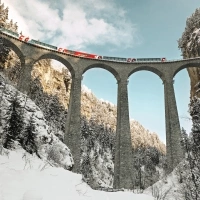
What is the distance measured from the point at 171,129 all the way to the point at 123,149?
22.8ft

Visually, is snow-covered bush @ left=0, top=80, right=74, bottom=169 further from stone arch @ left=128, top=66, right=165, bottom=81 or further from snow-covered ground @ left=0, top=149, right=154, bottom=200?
stone arch @ left=128, top=66, right=165, bottom=81

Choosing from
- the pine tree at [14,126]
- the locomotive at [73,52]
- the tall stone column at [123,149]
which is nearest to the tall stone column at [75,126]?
the locomotive at [73,52]

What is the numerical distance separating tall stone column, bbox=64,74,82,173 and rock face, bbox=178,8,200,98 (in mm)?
19287

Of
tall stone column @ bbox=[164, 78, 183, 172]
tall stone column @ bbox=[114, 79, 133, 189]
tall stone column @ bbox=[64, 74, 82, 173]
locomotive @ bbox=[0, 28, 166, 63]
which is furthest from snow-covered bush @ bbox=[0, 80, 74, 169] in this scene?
locomotive @ bbox=[0, 28, 166, 63]

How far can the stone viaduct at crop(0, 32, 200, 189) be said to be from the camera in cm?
3055

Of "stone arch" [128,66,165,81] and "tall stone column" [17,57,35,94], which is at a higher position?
"stone arch" [128,66,165,81]

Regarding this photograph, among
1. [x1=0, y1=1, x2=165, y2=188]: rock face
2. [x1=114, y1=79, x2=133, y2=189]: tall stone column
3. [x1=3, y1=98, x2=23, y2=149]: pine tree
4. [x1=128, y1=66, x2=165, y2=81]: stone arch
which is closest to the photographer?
[x1=3, y1=98, x2=23, y2=149]: pine tree

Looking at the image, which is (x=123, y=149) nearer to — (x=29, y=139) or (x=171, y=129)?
(x=171, y=129)

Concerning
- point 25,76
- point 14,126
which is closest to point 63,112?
point 25,76

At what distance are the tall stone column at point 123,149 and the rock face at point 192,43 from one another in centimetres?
1297

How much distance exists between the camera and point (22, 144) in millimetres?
9523

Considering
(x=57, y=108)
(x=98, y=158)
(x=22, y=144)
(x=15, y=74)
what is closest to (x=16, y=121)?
(x=22, y=144)

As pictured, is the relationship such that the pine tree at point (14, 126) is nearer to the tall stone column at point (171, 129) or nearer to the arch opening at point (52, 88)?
the tall stone column at point (171, 129)

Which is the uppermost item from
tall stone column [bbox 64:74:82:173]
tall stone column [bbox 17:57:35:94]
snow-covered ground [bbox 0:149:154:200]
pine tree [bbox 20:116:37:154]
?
tall stone column [bbox 17:57:35:94]
